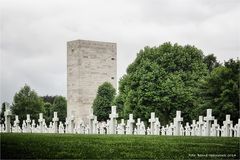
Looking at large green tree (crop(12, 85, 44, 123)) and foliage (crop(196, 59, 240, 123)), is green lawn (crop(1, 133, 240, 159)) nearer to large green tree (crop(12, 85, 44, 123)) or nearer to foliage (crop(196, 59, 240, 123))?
foliage (crop(196, 59, 240, 123))

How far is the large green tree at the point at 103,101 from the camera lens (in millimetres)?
61469

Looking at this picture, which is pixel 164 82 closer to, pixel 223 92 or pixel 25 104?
pixel 223 92

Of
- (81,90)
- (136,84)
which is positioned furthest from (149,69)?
(81,90)

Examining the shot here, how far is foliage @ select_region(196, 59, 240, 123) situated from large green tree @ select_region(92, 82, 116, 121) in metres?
23.6

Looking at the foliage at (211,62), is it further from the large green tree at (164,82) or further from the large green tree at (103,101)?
the large green tree at (103,101)

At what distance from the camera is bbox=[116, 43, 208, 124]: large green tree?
42.5m

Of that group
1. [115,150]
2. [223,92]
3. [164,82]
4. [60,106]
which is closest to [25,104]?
[164,82]

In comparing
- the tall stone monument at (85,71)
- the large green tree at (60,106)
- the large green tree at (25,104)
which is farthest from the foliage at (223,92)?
the large green tree at (60,106)

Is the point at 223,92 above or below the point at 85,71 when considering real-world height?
below

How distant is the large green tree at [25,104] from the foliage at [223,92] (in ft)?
46.2

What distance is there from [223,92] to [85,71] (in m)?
28.4

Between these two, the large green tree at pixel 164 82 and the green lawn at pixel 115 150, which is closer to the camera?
the green lawn at pixel 115 150

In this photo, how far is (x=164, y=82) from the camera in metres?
43.5

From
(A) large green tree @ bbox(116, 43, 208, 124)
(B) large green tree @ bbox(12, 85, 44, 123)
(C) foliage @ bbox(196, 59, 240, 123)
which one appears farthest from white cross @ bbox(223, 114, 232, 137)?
(B) large green tree @ bbox(12, 85, 44, 123)
